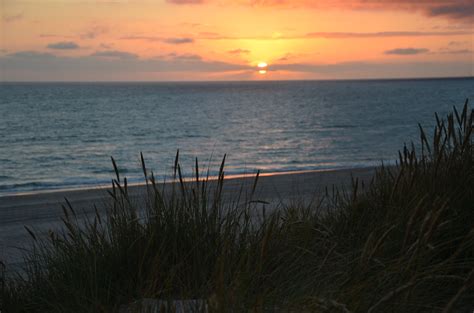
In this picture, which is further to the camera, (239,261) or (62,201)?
(62,201)

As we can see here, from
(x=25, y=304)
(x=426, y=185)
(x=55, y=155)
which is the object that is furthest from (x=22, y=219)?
(x=55, y=155)

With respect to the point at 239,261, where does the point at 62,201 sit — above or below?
below

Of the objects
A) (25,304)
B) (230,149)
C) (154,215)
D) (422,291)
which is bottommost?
(230,149)

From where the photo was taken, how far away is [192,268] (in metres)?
3.47

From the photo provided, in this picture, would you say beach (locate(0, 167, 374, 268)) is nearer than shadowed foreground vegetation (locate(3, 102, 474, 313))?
No

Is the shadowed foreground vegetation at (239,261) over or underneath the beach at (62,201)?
over

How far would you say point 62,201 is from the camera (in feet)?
36.8

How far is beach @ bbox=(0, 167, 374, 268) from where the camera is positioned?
24.4ft

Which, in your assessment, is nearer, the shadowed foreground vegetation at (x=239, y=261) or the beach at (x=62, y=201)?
the shadowed foreground vegetation at (x=239, y=261)

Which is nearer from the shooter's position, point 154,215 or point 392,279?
point 392,279

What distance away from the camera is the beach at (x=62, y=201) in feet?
24.4

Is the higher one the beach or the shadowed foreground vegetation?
the shadowed foreground vegetation

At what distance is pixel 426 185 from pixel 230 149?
2557 centimetres

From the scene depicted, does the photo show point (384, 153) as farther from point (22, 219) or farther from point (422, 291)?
point (422, 291)
